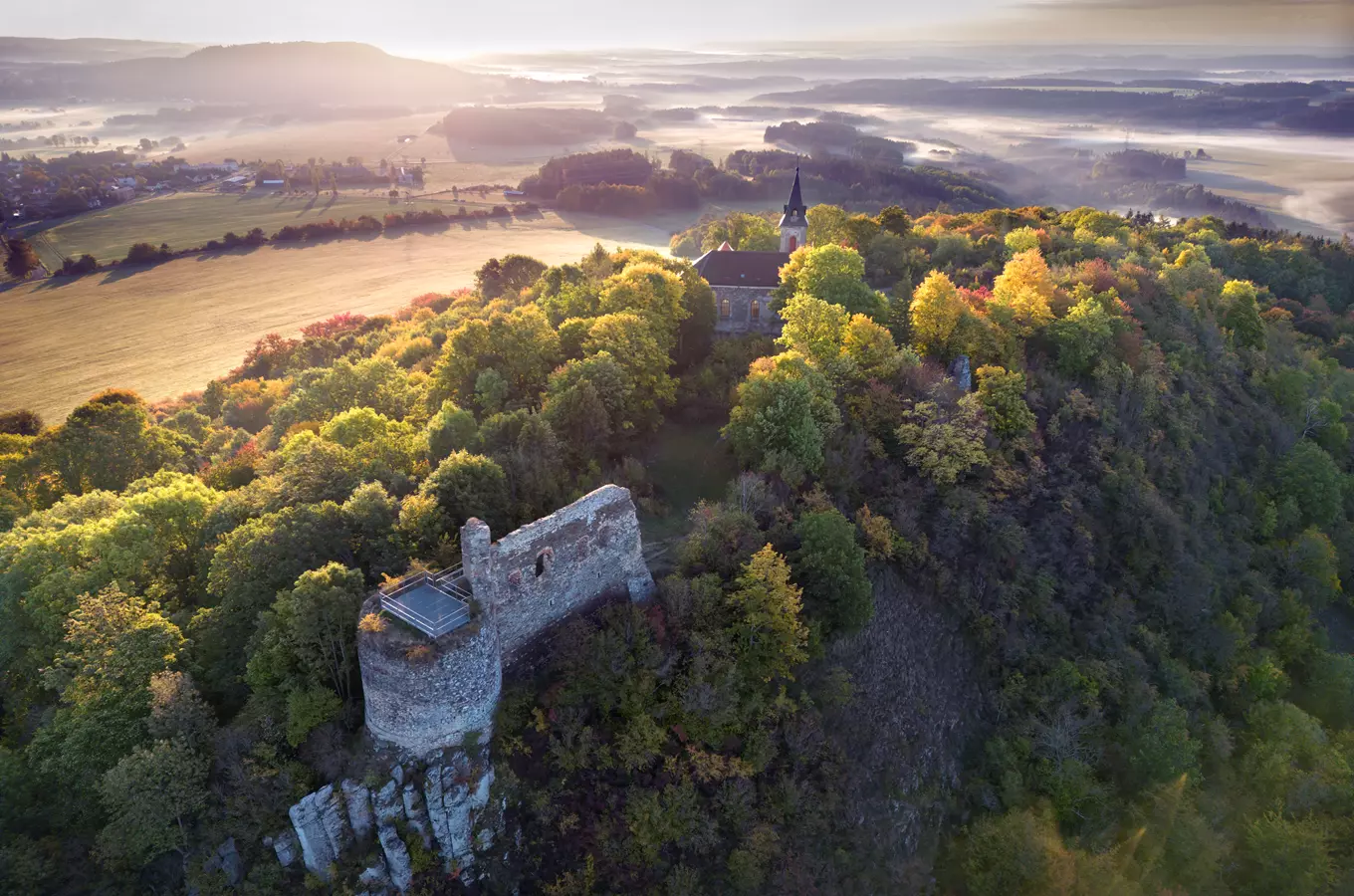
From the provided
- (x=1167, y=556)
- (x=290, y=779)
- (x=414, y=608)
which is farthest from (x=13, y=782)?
(x=1167, y=556)

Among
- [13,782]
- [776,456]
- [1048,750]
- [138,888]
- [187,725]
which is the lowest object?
[1048,750]

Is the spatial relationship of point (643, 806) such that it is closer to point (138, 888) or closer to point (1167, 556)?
point (138, 888)

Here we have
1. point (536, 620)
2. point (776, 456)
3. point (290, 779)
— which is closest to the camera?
point (290, 779)

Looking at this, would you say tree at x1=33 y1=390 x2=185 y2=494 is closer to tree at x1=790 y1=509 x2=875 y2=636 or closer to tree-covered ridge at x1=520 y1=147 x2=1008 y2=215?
tree at x1=790 y1=509 x2=875 y2=636

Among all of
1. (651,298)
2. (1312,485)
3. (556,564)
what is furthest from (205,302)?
(1312,485)

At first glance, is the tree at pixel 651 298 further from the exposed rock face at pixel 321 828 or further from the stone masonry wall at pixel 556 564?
→ the exposed rock face at pixel 321 828

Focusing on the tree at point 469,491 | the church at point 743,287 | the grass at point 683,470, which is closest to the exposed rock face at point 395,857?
the tree at point 469,491

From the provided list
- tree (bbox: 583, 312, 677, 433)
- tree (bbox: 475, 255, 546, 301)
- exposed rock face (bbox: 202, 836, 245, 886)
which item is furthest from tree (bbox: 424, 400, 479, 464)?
tree (bbox: 475, 255, 546, 301)
